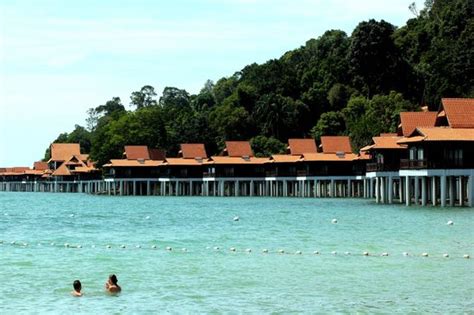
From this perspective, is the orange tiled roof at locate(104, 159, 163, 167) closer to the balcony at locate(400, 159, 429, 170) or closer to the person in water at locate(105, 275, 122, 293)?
the balcony at locate(400, 159, 429, 170)

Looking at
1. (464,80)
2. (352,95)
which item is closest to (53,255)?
(464,80)

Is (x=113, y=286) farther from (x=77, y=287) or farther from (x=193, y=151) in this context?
(x=193, y=151)

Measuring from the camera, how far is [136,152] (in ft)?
421

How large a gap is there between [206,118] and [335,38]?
23205mm

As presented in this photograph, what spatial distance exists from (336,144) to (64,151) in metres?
92.2

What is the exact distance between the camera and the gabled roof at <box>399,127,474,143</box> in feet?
195

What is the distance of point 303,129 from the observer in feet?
436

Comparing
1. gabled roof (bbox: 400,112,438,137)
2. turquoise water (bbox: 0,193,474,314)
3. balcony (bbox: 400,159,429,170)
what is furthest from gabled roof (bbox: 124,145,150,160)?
turquoise water (bbox: 0,193,474,314)

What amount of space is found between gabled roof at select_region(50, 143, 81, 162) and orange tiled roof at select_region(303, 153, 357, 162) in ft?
297

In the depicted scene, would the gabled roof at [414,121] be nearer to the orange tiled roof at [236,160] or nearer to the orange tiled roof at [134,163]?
the orange tiled roof at [236,160]

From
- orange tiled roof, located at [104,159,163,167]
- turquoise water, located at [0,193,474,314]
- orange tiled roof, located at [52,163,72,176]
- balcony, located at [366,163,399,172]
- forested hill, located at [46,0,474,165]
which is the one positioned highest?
forested hill, located at [46,0,474,165]

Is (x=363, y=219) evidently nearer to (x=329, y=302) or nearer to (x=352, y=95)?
(x=329, y=302)

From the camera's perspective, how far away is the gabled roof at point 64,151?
18425 centimetres

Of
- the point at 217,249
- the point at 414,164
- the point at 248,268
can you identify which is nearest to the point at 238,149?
the point at 414,164
